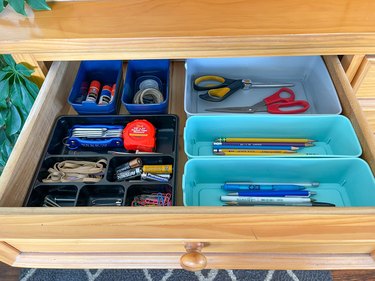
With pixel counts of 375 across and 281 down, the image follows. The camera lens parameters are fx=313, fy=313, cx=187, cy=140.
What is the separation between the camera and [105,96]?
2.39 ft

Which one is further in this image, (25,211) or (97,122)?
(97,122)

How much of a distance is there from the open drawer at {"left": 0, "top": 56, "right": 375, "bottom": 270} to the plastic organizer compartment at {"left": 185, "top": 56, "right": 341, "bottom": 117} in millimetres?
47

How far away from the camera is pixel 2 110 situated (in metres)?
0.70

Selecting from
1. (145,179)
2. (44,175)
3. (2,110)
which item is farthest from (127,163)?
(2,110)

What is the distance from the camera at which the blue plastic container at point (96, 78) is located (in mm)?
684

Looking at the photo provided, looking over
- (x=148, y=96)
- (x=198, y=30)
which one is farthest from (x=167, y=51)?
(x=148, y=96)

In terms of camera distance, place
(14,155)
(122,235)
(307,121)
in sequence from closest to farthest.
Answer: (122,235)
(14,155)
(307,121)

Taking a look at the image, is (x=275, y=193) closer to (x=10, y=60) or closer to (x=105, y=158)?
(x=105, y=158)

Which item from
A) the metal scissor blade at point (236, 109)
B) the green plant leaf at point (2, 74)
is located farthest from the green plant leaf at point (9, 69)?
the metal scissor blade at point (236, 109)

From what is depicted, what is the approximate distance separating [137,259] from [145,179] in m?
0.16

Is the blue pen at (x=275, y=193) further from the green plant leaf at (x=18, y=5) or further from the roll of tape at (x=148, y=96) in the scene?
the green plant leaf at (x=18, y=5)

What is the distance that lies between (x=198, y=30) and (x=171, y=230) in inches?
14.0

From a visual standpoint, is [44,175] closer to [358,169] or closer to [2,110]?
[2,110]

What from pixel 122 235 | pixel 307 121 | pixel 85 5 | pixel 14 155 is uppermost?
pixel 85 5
